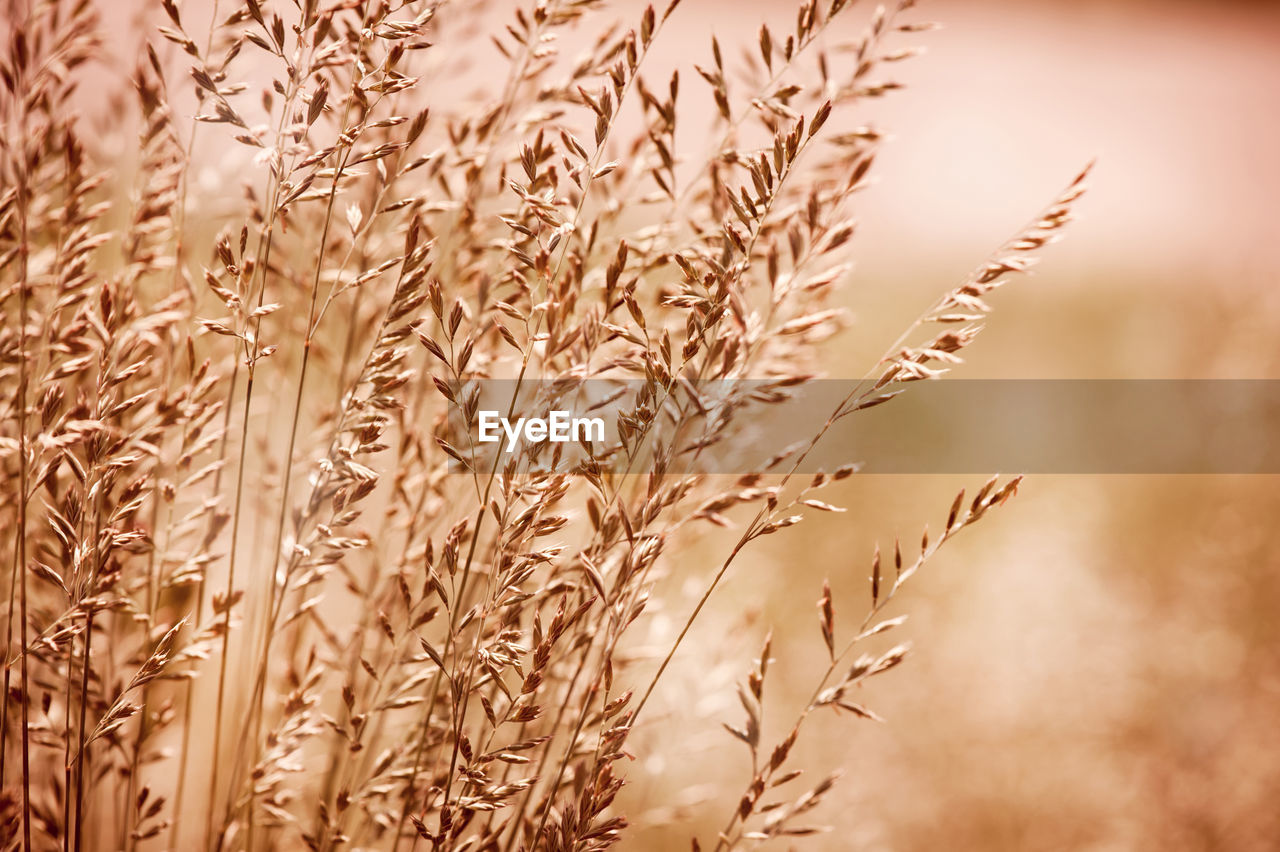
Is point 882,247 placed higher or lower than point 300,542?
higher

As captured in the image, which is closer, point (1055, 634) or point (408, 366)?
point (408, 366)

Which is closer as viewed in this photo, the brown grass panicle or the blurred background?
the brown grass panicle

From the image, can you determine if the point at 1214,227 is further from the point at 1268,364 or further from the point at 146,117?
the point at 146,117

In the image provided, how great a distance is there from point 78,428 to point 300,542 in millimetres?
317

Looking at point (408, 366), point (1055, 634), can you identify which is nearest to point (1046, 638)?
point (1055, 634)

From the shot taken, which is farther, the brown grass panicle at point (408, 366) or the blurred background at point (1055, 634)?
the blurred background at point (1055, 634)

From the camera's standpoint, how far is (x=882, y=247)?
5.70m

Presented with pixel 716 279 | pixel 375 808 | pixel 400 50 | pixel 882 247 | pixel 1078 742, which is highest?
pixel 882 247

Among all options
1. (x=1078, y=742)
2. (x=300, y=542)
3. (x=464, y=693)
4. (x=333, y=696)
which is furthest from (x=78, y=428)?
(x=1078, y=742)

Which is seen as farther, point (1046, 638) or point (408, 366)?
point (1046, 638)

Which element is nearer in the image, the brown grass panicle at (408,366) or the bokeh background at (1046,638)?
the brown grass panicle at (408,366)

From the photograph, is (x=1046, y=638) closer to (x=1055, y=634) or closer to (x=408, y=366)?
(x=1055, y=634)

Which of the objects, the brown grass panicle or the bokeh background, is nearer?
the brown grass panicle

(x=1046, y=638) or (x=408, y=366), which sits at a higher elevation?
(x=408, y=366)
